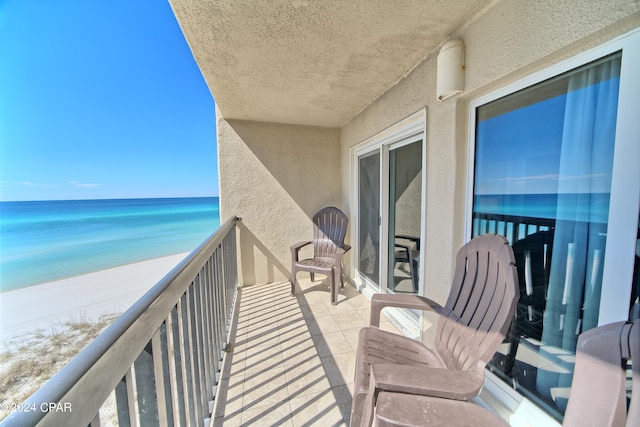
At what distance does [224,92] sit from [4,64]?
1187 centimetres

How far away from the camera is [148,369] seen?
2.48 ft

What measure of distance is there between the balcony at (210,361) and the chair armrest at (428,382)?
0.77m

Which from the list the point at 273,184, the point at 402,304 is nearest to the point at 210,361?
the point at 402,304

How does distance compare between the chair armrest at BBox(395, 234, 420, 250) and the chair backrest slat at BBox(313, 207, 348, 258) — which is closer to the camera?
the chair armrest at BBox(395, 234, 420, 250)

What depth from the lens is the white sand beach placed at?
4691mm

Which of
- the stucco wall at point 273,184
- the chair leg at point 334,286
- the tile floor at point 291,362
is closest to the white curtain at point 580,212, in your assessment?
the tile floor at point 291,362

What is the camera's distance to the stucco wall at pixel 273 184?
3.41 metres

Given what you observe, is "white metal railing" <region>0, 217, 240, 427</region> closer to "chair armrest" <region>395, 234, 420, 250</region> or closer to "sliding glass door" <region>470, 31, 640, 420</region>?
"sliding glass door" <region>470, 31, 640, 420</region>

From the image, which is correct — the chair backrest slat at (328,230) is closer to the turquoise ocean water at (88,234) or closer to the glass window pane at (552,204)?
the glass window pane at (552,204)

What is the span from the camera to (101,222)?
15914mm

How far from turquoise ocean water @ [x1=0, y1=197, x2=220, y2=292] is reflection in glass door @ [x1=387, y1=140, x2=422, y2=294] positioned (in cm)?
722

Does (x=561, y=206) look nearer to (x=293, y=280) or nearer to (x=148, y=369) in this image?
(x=148, y=369)

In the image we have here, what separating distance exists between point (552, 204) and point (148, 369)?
5.97 feet

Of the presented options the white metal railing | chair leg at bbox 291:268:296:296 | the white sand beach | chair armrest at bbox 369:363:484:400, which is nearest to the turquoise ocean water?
the white sand beach
